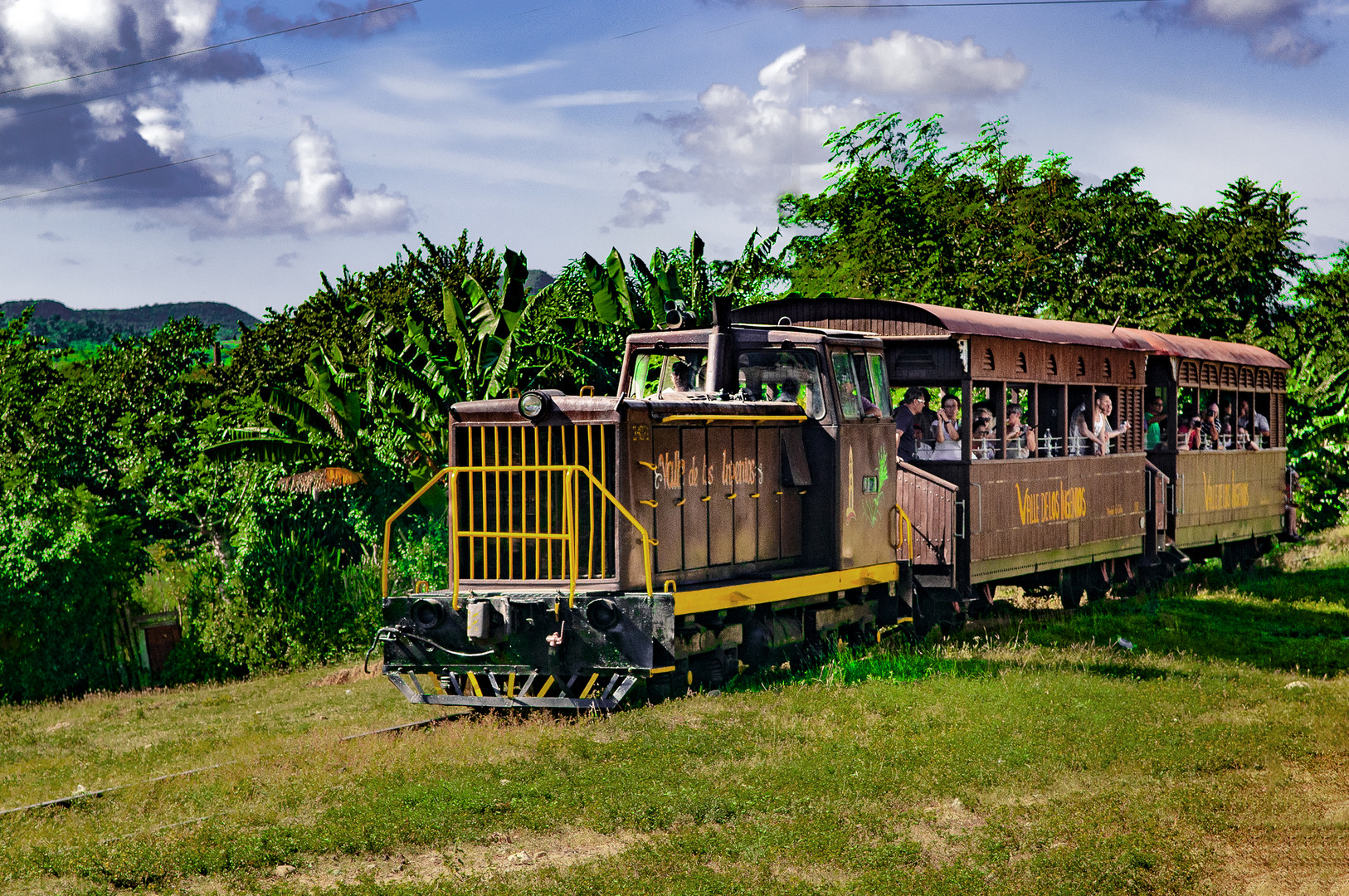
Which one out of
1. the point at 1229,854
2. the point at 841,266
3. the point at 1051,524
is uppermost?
the point at 841,266

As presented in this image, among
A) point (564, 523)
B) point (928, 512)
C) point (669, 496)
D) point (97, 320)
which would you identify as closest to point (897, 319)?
point (928, 512)

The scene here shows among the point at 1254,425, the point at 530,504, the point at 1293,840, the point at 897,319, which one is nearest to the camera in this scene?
the point at 1293,840

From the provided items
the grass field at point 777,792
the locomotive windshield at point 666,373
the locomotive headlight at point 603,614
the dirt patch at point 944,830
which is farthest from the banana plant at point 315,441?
the dirt patch at point 944,830

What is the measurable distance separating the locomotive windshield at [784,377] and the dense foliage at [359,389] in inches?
186

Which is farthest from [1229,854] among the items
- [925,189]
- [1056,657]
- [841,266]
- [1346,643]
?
[925,189]

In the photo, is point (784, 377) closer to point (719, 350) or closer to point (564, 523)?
point (719, 350)

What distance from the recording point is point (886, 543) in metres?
13.7

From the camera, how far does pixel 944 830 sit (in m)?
7.87

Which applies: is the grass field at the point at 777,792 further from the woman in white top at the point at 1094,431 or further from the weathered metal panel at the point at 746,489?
the woman in white top at the point at 1094,431

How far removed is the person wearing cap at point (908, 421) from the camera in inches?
598

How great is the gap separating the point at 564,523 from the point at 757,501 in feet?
7.23

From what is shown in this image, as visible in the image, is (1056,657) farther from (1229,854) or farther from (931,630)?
(1229,854)

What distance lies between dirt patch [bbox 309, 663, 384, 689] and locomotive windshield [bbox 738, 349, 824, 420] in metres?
6.43

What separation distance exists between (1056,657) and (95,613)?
13.3m
